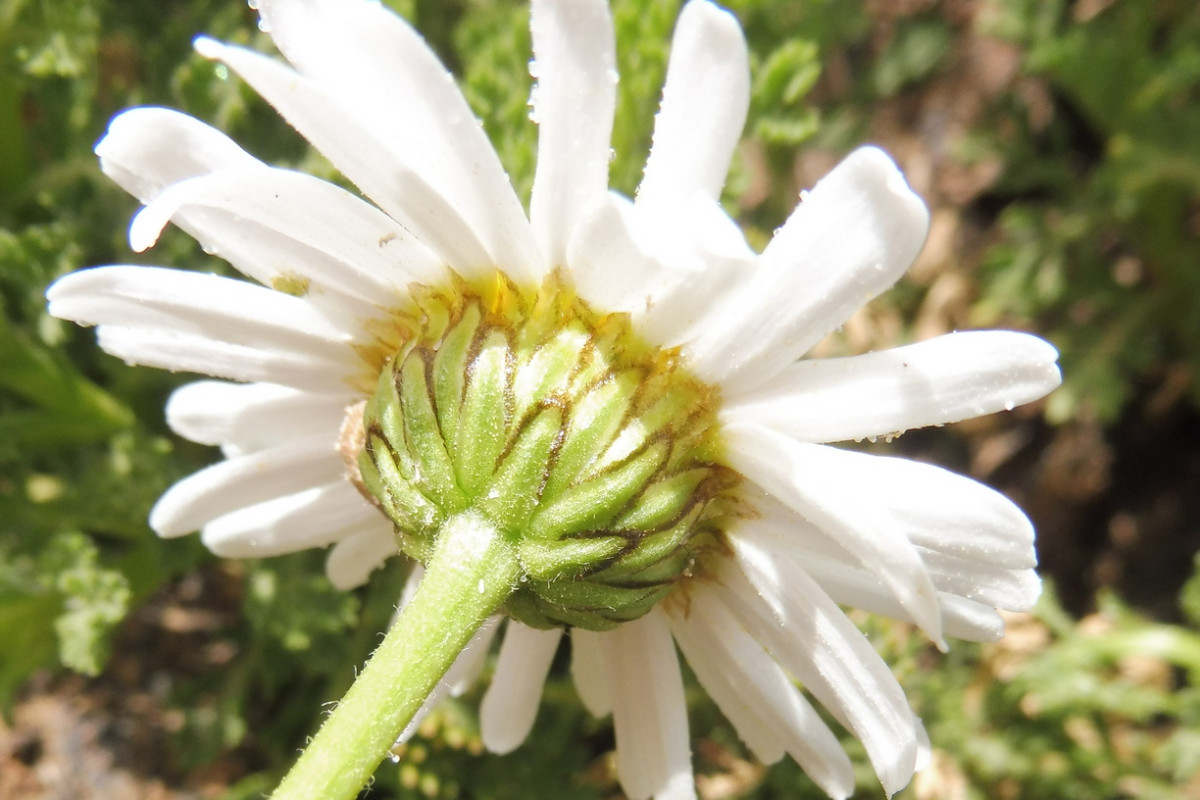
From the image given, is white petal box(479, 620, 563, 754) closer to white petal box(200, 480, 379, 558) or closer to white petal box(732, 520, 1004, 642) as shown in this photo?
white petal box(200, 480, 379, 558)

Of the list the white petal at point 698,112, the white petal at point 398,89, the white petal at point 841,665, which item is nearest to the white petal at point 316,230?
the white petal at point 398,89

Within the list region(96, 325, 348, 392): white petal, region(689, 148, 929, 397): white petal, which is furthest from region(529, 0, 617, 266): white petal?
region(96, 325, 348, 392): white petal

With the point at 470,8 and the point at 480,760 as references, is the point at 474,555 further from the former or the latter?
the point at 470,8

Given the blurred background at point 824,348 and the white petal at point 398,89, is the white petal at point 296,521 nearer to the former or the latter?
the white petal at point 398,89

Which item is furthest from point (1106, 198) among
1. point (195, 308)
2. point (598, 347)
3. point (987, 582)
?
point (195, 308)

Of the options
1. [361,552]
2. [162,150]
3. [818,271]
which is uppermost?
[162,150]

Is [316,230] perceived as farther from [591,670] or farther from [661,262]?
[591,670]
